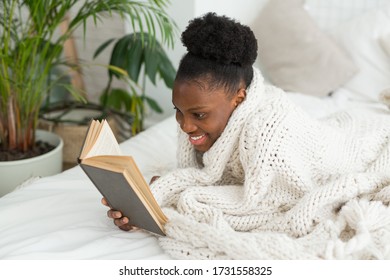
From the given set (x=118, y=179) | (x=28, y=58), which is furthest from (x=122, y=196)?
(x=28, y=58)

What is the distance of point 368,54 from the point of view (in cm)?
218

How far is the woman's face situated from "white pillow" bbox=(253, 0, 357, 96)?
111 cm

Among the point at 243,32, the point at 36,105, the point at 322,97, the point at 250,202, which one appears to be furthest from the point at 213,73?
the point at 322,97

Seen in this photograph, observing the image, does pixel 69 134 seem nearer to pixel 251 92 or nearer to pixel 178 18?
pixel 178 18

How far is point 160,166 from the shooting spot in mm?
1534

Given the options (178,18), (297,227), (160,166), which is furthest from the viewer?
(178,18)

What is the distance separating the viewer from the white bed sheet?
3.60 feet

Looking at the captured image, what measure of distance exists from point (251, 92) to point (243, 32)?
15 cm

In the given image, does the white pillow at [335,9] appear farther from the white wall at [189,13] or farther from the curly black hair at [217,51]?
the curly black hair at [217,51]

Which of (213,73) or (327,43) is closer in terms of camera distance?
(213,73)

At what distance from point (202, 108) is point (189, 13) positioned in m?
1.29

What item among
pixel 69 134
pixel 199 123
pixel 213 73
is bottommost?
pixel 69 134

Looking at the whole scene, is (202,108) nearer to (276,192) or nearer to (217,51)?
(217,51)

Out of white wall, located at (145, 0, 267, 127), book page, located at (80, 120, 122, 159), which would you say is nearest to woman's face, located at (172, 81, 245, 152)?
book page, located at (80, 120, 122, 159)
